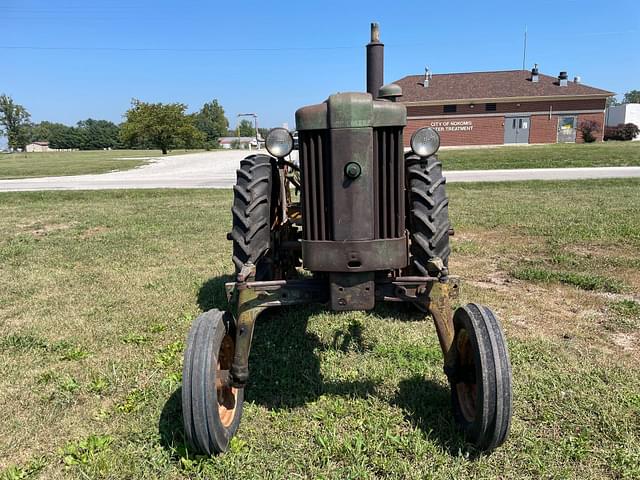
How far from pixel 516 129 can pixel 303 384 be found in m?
41.9

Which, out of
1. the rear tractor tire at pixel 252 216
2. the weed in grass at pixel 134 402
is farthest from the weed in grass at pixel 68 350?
the rear tractor tire at pixel 252 216

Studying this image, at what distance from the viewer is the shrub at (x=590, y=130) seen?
130ft

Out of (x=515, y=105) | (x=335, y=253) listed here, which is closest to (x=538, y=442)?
(x=335, y=253)

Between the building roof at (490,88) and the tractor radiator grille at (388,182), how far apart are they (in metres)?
38.7

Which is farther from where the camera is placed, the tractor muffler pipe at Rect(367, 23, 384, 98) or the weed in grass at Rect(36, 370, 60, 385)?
the tractor muffler pipe at Rect(367, 23, 384, 98)

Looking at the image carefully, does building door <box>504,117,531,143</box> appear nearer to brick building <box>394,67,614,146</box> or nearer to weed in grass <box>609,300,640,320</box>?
brick building <box>394,67,614,146</box>

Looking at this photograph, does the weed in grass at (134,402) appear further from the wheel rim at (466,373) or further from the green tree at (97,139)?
the green tree at (97,139)

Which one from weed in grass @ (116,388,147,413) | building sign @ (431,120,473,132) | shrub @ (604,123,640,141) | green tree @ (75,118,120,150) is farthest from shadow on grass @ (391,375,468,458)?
green tree @ (75,118,120,150)

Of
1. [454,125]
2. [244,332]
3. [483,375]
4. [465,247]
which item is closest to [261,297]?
[244,332]

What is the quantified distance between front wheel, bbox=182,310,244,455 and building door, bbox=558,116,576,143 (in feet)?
143

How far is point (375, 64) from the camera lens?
149 inches

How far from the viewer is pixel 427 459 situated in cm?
254

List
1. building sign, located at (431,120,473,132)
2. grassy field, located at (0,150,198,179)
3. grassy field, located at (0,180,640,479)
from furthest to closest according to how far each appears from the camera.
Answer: building sign, located at (431,120,473,132) < grassy field, located at (0,150,198,179) < grassy field, located at (0,180,640,479)

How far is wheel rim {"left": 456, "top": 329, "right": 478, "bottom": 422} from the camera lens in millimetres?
2725
